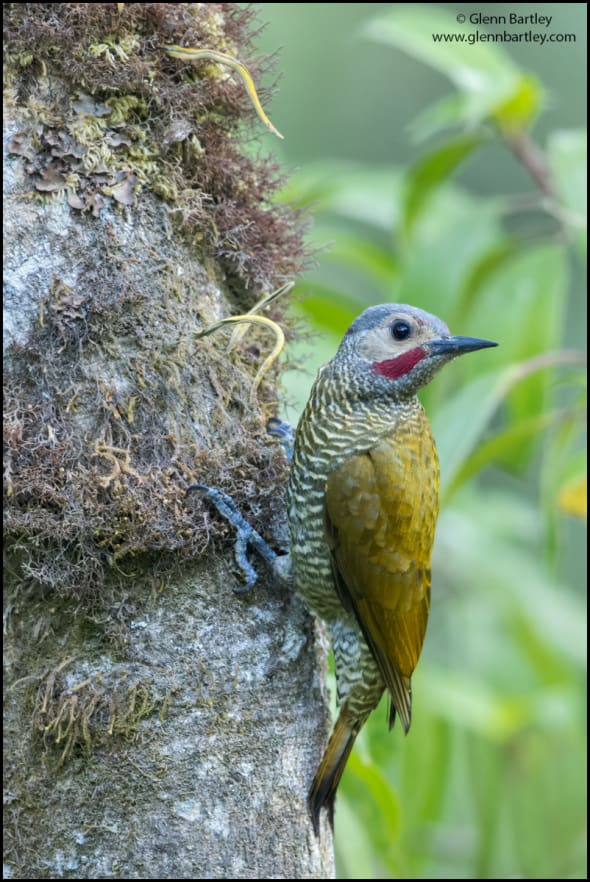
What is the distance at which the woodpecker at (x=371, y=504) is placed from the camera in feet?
9.22

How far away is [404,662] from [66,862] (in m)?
1.04

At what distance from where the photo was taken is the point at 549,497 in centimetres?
353

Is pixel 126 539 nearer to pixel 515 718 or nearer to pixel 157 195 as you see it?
pixel 157 195

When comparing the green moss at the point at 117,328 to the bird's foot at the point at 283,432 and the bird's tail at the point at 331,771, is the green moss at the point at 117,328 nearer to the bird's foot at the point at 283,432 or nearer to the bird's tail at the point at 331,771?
the bird's foot at the point at 283,432

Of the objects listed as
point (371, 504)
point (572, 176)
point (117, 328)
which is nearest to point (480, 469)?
point (572, 176)

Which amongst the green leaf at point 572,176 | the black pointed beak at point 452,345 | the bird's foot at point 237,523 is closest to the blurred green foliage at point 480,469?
the green leaf at point 572,176

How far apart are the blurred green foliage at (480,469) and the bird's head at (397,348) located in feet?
0.94

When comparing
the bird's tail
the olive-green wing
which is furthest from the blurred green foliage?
the olive-green wing

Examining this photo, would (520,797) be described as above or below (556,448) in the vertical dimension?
below

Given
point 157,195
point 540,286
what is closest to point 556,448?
point 540,286

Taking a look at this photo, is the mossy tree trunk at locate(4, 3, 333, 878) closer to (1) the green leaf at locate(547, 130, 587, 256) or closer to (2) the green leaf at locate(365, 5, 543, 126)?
(1) the green leaf at locate(547, 130, 587, 256)

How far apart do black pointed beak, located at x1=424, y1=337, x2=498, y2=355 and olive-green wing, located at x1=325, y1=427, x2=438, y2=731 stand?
293 millimetres

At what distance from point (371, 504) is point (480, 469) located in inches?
50.0

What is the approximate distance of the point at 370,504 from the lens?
2832 mm
